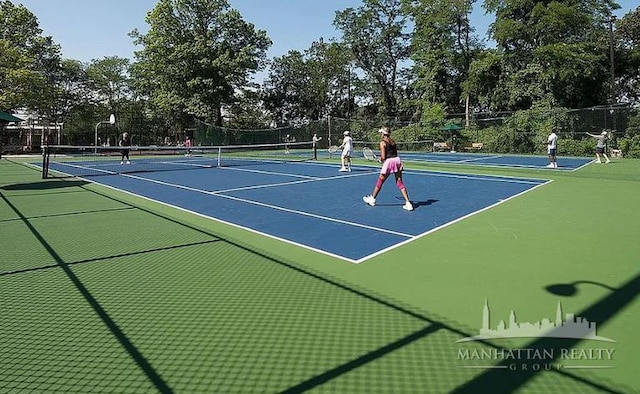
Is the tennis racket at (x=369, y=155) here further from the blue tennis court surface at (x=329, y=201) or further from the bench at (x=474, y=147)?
the bench at (x=474, y=147)

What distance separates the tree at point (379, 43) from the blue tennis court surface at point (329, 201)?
44197 millimetres

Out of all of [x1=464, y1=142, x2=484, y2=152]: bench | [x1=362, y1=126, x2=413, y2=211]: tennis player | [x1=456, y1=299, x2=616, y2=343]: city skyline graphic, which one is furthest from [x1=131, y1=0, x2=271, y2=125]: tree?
[x1=456, y1=299, x2=616, y2=343]: city skyline graphic

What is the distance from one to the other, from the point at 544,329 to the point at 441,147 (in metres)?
34.7

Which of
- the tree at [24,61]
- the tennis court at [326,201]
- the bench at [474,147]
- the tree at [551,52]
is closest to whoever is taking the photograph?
the tennis court at [326,201]

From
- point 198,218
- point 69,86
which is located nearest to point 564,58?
point 198,218

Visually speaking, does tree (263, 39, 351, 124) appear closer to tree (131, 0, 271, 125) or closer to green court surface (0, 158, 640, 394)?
tree (131, 0, 271, 125)

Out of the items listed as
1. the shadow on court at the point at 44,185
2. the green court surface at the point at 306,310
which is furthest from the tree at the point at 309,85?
the green court surface at the point at 306,310

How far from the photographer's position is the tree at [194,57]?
4406 cm

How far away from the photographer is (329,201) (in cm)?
1084

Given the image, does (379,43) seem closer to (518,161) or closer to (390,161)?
(518,161)

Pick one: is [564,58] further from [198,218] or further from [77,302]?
[77,302]

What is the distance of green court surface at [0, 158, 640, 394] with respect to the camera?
3.09 meters

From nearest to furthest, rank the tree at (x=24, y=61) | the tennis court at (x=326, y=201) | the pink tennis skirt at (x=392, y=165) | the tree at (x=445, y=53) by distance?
the tennis court at (x=326, y=201) < the pink tennis skirt at (x=392, y=165) < the tree at (x=24, y=61) < the tree at (x=445, y=53)

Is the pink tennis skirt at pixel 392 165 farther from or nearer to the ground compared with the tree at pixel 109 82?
nearer to the ground
